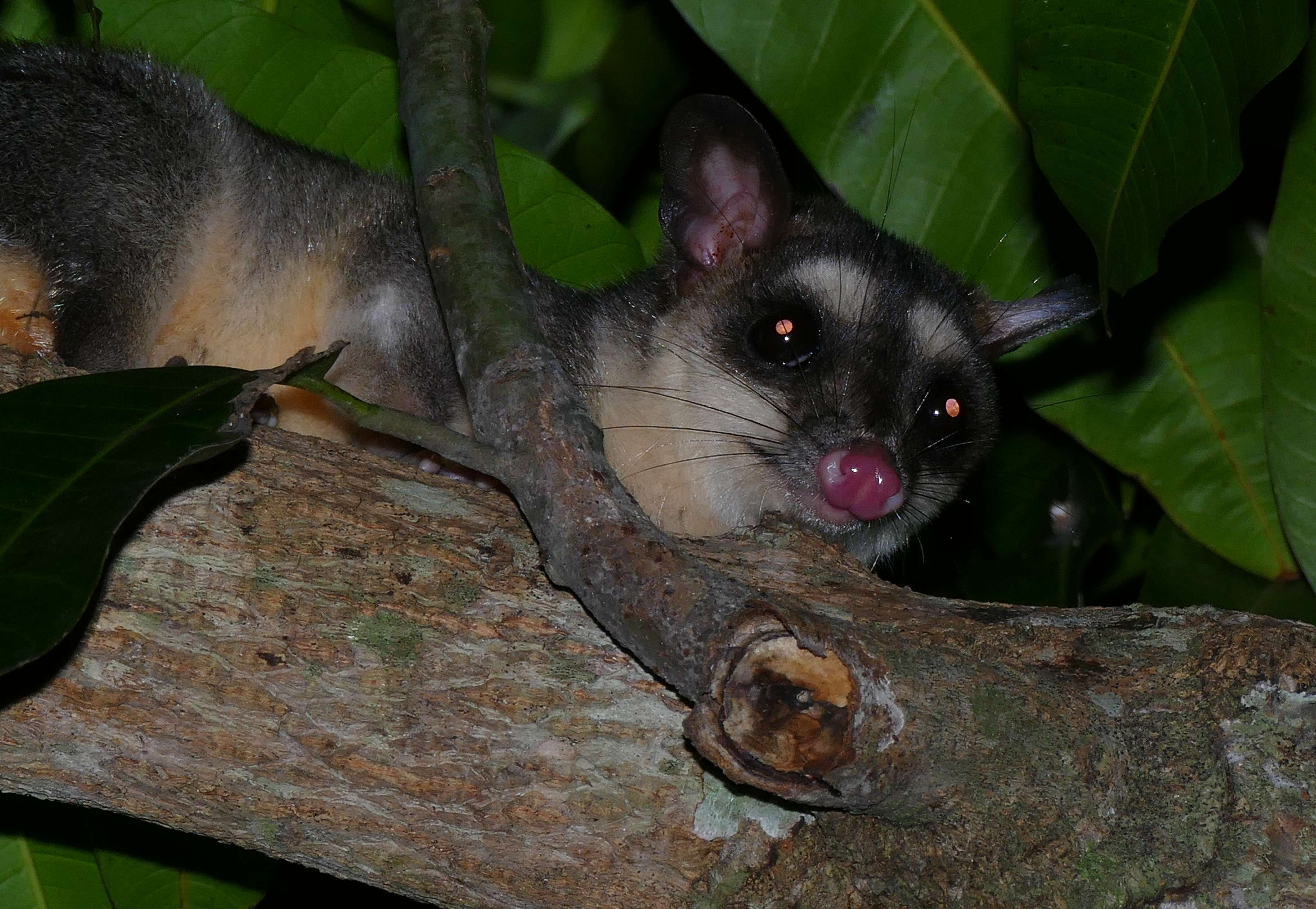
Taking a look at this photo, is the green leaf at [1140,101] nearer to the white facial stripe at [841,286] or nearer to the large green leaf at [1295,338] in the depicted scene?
the large green leaf at [1295,338]

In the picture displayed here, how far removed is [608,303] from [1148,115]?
49.9 inches

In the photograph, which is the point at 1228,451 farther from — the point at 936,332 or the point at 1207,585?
the point at 936,332

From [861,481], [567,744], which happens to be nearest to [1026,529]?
[861,481]

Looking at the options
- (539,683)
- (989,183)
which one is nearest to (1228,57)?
(989,183)

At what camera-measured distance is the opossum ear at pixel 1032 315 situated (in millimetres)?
3082

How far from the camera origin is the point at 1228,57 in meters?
2.37

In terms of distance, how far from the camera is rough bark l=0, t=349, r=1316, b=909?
161 centimetres

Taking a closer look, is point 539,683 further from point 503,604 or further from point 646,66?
point 646,66

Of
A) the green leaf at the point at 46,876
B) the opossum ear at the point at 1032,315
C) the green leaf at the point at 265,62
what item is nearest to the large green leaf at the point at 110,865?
the green leaf at the point at 46,876

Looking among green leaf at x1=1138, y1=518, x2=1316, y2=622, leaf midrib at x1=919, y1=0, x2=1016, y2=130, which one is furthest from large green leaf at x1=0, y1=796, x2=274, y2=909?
leaf midrib at x1=919, y1=0, x2=1016, y2=130

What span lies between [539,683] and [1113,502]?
210 centimetres

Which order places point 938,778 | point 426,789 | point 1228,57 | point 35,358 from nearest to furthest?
1. point 938,778
2. point 426,789
3. point 35,358
4. point 1228,57

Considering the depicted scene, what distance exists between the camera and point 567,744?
5.72ft

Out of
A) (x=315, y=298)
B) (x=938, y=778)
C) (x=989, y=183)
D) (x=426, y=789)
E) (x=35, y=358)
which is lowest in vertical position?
(x=426, y=789)
